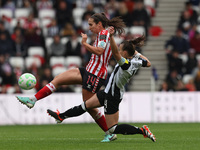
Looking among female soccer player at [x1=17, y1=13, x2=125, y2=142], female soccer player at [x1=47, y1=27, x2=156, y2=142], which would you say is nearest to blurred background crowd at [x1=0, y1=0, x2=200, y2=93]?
female soccer player at [x1=17, y1=13, x2=125, y2=142]

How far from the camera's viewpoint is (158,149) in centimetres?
823

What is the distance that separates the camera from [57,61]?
18.9 m

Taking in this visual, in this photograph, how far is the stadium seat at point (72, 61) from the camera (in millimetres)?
18828

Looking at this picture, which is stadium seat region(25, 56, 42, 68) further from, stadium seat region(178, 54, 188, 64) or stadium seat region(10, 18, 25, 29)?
stadium seat region(178, 54, 188, 64)

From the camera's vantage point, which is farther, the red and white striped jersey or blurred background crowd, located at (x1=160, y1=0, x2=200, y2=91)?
blurred background crowd, located at (x1=160, y1=0, x2=200, y2=91)

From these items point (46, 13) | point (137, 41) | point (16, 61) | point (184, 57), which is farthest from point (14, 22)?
point (137, 41)

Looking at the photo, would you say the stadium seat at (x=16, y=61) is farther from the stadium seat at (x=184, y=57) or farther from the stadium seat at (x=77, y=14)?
the stadium seat at (x=184, y=57)

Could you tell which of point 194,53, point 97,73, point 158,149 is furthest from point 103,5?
point 158,149

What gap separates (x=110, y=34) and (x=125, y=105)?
8.94 metres

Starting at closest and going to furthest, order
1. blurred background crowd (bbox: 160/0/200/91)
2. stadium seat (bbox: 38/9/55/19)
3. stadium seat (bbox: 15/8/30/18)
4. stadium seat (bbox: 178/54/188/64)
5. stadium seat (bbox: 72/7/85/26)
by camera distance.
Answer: blurred background crowd (bbox: 160/0/200/91) < stadium seat (bbox: 178/54/188/64) < stadium seat (bbox: 72/7/85/26) < stadium seat (bbox: 38/9/55/19) < stadium seat (bbox: 15/8/30/18)

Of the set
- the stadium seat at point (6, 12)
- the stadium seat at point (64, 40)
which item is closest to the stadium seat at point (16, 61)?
the stadium seat at point (64, 40)

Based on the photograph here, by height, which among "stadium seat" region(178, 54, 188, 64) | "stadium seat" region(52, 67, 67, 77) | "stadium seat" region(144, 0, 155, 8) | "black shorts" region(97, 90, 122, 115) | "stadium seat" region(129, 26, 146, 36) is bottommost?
"stadium seat" region(52, 67, 67, 77)

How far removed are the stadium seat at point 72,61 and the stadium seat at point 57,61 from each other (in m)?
0.16

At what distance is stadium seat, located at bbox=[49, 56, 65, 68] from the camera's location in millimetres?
18859
